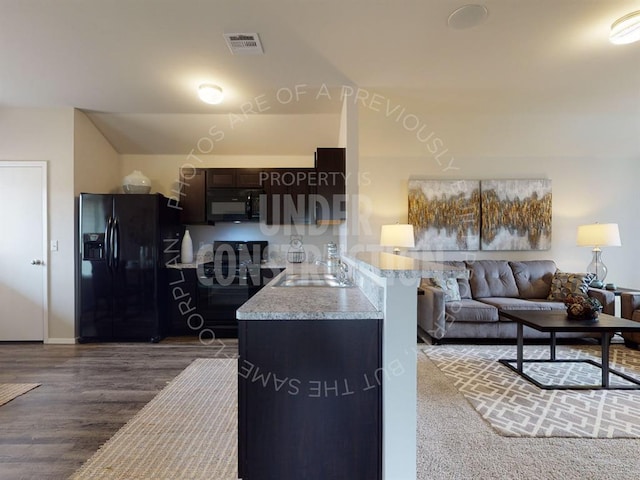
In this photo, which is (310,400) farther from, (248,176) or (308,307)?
(248,176)

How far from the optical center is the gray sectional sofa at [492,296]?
129 inches

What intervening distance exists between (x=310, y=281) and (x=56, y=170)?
10.5 feet

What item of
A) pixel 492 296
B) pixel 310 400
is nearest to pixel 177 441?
pixel 310 400

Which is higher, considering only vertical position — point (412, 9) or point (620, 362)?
point (412, 9)

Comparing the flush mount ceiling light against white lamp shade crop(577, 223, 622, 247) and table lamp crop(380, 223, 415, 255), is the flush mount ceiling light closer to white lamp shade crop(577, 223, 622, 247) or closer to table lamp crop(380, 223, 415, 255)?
table lamp crop(380, 223, 415, 255)

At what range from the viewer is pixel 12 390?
2.33 metres

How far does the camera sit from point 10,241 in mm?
3410

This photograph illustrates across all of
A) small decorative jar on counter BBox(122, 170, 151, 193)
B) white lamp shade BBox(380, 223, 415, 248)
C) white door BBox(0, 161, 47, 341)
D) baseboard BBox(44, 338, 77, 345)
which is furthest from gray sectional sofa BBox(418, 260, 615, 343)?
white door BBox(0, 161, 47, 341)

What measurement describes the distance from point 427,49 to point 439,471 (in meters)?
2.81

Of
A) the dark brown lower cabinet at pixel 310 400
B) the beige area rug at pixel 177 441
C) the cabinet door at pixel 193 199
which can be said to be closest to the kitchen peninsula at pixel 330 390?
the dark brown lower cabinet at pixel 310 400

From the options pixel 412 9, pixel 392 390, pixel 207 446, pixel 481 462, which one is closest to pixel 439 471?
pixel 481 462

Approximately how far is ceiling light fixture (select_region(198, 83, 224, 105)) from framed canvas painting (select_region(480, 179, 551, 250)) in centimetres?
341

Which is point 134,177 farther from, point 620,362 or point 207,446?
point 620,362

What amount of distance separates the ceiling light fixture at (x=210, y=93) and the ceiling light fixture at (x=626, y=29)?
307 centimetres
